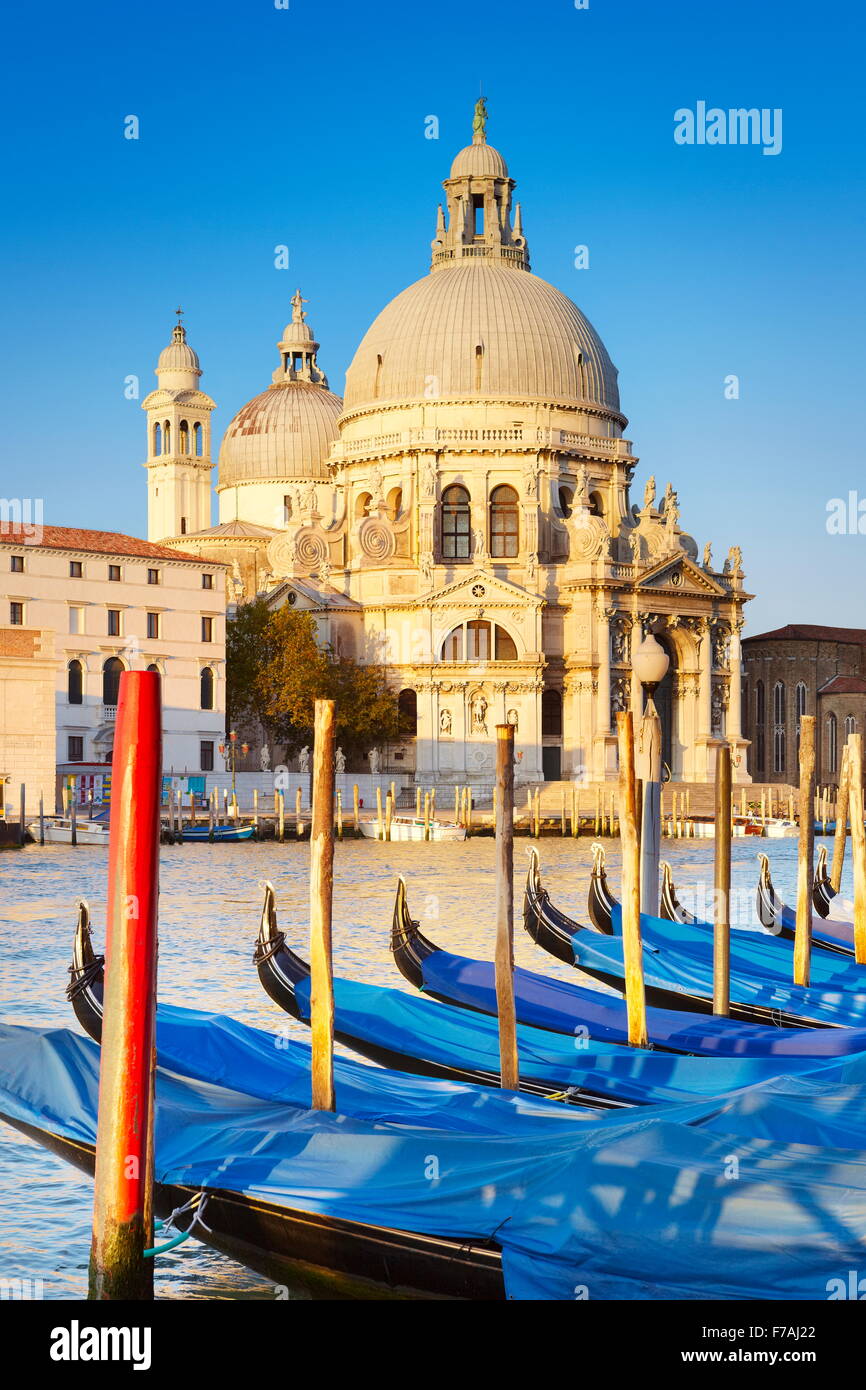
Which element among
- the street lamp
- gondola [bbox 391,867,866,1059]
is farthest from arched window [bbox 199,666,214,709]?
gondola [bbox 391,867,866,1059]

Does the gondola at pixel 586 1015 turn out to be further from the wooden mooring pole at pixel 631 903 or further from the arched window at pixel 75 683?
the arched window at pixel 75 683

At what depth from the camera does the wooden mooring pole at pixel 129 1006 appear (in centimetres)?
559

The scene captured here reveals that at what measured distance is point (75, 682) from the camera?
40750 millimetres

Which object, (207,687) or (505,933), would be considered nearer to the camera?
(505,933)

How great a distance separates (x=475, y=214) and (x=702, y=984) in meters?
48.4

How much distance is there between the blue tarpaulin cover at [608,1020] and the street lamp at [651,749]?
1.66 m

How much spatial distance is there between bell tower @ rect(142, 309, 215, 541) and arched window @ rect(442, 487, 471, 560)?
12847mm

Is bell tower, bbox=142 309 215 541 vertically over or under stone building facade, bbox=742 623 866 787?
over

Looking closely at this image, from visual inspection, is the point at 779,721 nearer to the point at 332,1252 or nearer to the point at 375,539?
the point at 375,539

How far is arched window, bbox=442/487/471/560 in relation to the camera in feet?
174

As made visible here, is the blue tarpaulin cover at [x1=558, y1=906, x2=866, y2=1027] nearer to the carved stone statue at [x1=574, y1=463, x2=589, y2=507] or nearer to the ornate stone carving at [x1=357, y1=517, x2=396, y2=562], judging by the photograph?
the ornate stone carving at [x1=357, y1=517, x2=396, y2=562]

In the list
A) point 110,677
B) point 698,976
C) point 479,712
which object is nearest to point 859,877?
point 698,976

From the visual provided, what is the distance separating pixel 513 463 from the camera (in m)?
52.7

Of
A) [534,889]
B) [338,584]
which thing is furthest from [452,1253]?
[338,584]
